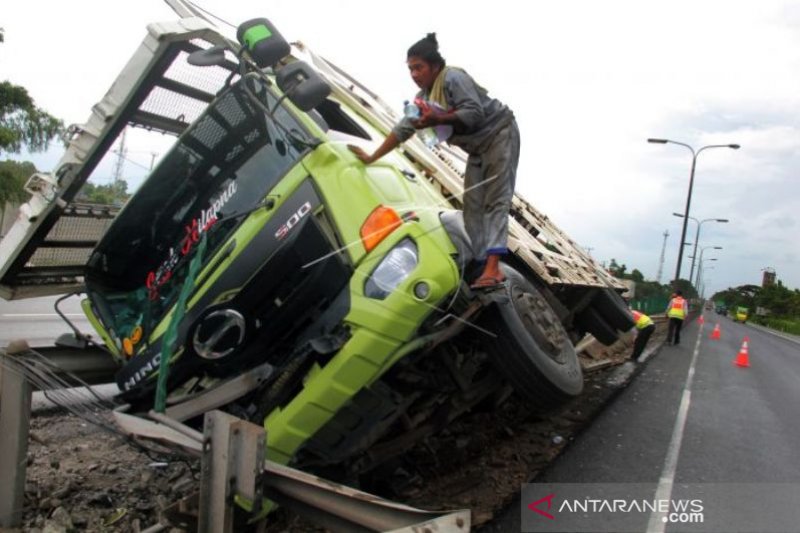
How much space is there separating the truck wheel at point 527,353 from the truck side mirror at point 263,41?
1.53 metres

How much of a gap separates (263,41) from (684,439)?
15.3 ft

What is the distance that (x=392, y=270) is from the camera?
263cm

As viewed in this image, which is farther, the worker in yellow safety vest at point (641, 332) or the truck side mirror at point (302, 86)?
the worker in yellow safety vest at point (641, 332)

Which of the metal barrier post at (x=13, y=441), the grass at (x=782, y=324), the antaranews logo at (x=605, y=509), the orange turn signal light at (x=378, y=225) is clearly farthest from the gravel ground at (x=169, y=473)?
the grass at (x=782, y=324)

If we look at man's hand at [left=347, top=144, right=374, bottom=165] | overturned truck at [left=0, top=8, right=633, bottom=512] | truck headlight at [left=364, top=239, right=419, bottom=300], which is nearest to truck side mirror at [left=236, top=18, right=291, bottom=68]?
overturned truck at [left=0, top=8, right=633, bottom=512]

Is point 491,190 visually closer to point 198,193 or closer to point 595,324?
point 198,193

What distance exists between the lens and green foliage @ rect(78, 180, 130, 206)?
12.7ft

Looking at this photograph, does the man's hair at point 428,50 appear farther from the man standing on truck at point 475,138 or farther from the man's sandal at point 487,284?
the man's sandal at point 487,284

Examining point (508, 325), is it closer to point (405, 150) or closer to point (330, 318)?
point (330, 318)

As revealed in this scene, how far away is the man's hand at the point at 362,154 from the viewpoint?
303 centimetres

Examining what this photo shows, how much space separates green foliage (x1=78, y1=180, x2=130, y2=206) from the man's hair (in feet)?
6.56

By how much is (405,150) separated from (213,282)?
7.08 ft

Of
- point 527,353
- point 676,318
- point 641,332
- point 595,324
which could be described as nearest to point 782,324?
point 676,318

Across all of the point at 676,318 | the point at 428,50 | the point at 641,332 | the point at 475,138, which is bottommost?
the point at 641,332
